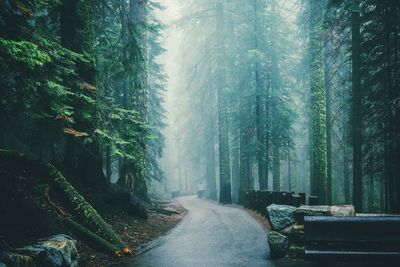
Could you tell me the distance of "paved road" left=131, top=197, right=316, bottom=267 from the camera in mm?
7574

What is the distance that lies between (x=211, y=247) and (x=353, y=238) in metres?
4.14

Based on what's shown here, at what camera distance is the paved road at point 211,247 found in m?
7.57

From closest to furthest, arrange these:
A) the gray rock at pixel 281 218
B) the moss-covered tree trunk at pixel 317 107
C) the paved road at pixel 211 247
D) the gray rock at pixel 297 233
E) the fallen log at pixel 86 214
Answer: the paved road at pixel 211 247 → the gray rock at pixel 297 233 → the gray rock at pixel 281 218 → the fallen log at pixel 86 214 → the moss-covered tree trunk at pixel 317 107

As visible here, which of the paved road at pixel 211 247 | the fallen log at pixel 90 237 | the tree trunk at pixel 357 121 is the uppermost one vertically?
the tree trunk at pixel 357 121

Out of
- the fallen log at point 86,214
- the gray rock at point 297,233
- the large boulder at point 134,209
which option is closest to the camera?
the gray rock at point 297,233

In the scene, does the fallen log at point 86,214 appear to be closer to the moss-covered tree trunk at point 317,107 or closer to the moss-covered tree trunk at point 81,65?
the moss-covered tree trunk at point 81,65

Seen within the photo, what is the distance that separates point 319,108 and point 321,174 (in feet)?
11.0

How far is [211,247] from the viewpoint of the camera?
29.9ft

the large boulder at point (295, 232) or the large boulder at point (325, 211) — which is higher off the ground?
the large boulder at point (325, 211)

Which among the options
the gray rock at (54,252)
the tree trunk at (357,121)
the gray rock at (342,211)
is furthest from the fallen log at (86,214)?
the tree trunk at (357,121)

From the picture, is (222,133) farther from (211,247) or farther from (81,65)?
(211,247)

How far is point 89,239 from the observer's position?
8.27 metres

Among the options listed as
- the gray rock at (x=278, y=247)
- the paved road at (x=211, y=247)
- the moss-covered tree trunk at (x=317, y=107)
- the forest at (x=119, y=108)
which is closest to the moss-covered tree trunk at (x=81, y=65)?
the forest at (x=119, y=108)

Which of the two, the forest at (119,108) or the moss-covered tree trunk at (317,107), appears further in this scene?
the moss-covered tree trunk at (317,107)
